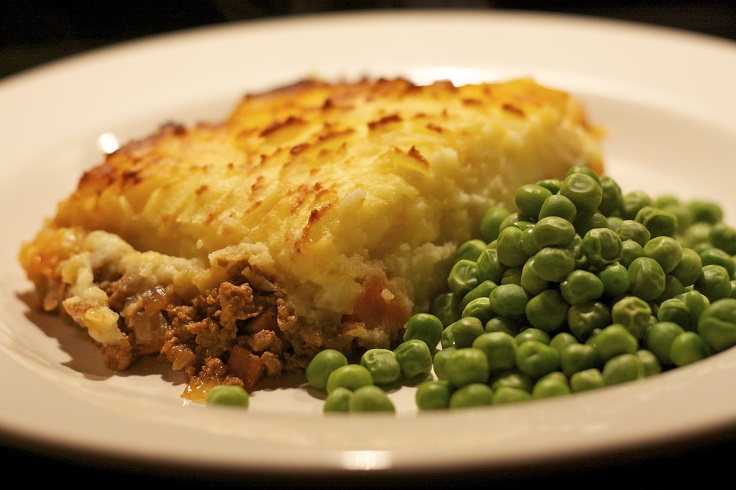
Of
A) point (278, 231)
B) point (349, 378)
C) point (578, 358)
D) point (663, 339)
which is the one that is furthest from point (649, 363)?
point (278, 231)

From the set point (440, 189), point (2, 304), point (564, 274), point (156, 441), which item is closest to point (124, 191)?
point (2, 304)

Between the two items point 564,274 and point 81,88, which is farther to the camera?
point 81,88

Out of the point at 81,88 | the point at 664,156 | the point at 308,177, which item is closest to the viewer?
the point at 308,177

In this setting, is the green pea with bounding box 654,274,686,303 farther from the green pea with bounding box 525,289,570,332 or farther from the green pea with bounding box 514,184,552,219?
the green pea with bounding box 514,184,552,219

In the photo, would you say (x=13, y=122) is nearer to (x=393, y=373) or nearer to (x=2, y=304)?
(x=2, y=304)

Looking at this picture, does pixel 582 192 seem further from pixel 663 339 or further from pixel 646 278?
pixel 663 339

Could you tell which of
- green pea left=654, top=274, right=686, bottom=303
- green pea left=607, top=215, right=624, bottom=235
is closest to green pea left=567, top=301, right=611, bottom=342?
green pea left=654, top=274, right=686, bottom=303

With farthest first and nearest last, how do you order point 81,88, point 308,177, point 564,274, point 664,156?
point 81,88 → point 664,156 → point 308,177 → point 564,274
